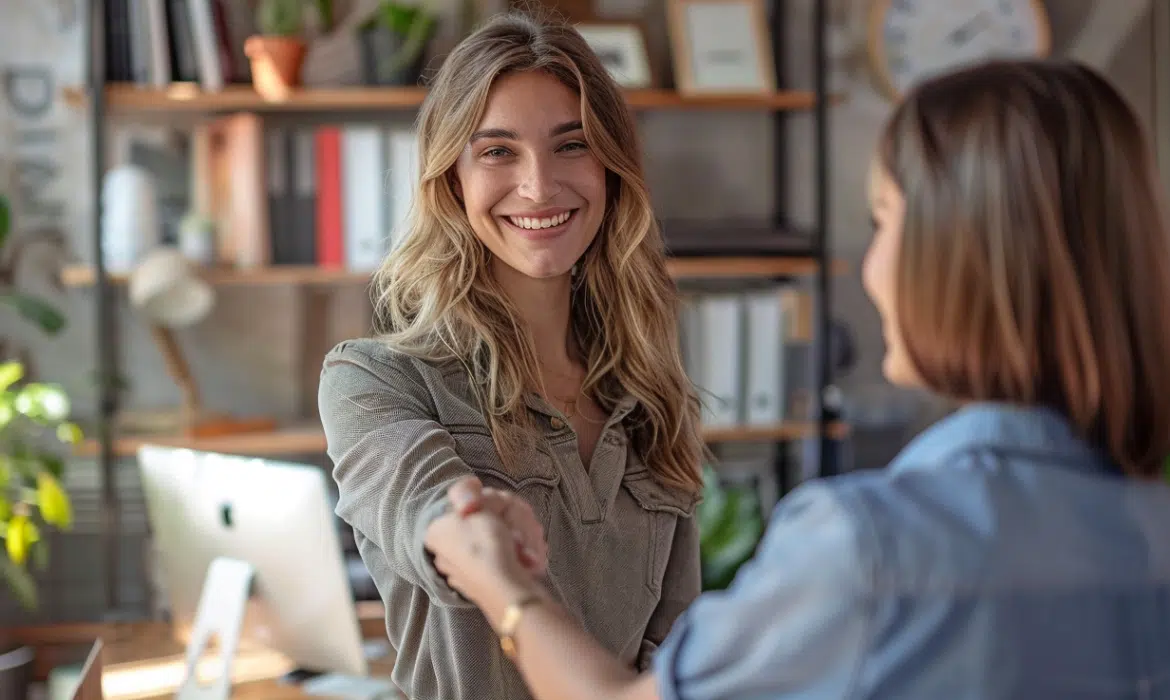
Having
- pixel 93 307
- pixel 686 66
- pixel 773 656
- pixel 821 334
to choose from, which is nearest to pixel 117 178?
pixel 93 307

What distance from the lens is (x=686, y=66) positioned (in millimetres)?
3340

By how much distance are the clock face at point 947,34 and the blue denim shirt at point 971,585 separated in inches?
115

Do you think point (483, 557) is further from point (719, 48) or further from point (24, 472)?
point (719, 48)

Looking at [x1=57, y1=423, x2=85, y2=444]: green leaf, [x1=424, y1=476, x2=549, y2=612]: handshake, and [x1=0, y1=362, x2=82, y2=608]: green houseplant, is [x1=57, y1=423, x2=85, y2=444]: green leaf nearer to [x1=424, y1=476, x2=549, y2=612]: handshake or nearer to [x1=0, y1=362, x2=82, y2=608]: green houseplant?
[x1=0, y1=362, x2=82, y2=608]: green houseplant

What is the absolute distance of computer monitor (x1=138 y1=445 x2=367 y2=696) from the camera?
1843 mm

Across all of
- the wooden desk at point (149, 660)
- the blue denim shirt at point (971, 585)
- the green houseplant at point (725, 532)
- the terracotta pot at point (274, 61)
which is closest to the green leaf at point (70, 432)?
the wooden desk at point (149, 660)

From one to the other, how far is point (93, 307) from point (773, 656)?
3.00m

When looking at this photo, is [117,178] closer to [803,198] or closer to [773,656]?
[803,198]

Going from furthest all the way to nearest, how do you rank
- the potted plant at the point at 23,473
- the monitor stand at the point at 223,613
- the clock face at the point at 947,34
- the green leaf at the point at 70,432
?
1. the clock face at the point at 947,34
2. the green leaf at the point at 70,432
3. the potted plant at the point at 23,473
4. the monitor stand at the point at 223,613

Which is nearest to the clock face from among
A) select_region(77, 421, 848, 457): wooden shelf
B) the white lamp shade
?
select_region(77, 421, 848, 457): wooden shelf

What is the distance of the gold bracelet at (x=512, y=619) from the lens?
1.11 m

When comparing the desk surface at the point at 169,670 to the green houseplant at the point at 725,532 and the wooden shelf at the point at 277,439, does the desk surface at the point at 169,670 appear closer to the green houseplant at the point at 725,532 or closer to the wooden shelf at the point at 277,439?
the wooden shelf at the point at 277,439

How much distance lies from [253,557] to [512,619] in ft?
3.11

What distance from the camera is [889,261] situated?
0.93 m
